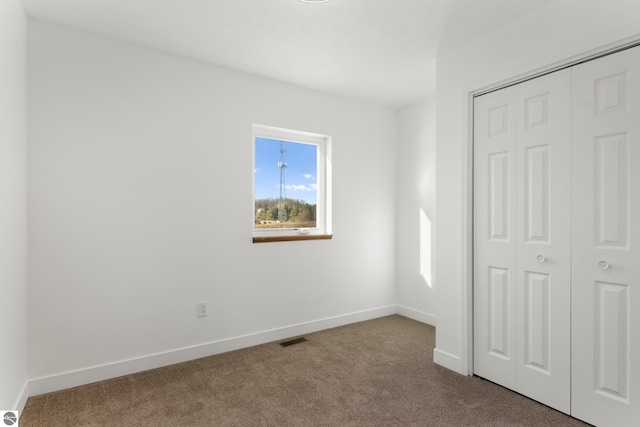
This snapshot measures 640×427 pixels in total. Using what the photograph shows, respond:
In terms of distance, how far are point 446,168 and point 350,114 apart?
4.77ft

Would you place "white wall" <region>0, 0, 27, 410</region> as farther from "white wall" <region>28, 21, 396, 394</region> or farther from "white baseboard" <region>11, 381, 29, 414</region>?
"white wall" <region>28, 21, 396, 394</region>

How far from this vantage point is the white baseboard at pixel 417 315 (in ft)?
12.3

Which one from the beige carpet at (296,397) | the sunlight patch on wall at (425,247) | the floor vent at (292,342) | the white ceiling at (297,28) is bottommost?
the floor vent at (292,342)

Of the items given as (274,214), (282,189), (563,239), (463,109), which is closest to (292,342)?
(274,214)

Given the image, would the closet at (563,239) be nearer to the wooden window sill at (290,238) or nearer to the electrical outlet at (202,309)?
the wooden window sill at (290,238)

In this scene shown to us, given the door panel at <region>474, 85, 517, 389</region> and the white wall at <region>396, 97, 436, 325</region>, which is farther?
the white wall at <region>396, 97, 436, 325</region>

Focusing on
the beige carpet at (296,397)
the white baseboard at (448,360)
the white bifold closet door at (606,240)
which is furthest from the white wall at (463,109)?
the beige carpet at (296,397)

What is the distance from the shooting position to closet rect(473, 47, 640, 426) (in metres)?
1.86

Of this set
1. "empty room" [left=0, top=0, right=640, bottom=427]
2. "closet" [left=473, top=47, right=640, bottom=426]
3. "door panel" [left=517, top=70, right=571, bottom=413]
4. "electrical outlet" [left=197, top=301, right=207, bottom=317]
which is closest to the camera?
"closet" [left=473, top=47, right=640, bottom=426]

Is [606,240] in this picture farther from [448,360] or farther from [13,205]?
[13,205]

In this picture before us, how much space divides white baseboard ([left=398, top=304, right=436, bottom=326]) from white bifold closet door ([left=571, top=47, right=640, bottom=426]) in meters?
1.73

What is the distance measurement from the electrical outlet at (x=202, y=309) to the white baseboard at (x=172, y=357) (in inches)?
9.6

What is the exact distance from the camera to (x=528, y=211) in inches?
90.0

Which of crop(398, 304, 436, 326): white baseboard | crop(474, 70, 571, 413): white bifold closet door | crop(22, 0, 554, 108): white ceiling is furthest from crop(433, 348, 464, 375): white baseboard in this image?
crop(22, 0, 554, 108): white ceiling
